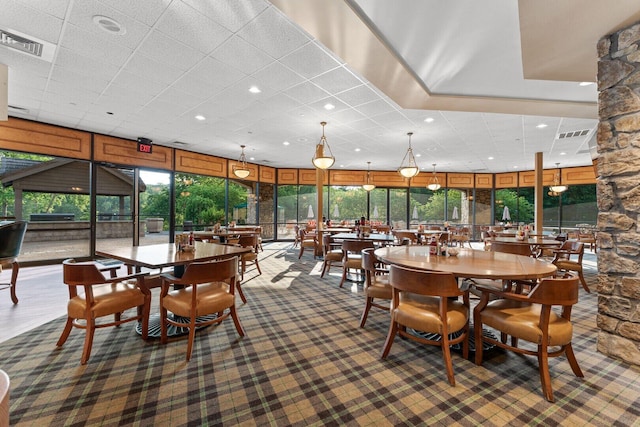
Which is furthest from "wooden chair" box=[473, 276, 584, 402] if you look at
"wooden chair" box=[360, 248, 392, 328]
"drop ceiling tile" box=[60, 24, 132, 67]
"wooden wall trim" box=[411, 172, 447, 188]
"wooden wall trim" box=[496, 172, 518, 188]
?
"wooden wall trim" box=[496, 172, 518, 188]

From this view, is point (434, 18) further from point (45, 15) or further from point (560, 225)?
point (560, 225)

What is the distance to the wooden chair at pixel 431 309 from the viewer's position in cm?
204

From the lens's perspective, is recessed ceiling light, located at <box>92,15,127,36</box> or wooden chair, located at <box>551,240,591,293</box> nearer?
recessed ceiling light, located at <box>92,15,127,36</box>

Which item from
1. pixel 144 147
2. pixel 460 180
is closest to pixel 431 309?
pixel 144 147

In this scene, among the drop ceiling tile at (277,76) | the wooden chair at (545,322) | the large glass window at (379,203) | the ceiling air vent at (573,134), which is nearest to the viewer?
the wooden chair at (545,322)

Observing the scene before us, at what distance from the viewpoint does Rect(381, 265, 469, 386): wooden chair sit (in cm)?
204

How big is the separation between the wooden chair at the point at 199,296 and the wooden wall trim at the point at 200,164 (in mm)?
6761

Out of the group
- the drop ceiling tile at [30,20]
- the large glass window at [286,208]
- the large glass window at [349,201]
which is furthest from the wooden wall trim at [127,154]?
the large glass window at [349,201]

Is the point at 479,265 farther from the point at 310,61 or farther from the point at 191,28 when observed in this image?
the point at 191,28

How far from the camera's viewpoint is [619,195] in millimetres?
2395

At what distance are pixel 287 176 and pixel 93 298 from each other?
943 cm

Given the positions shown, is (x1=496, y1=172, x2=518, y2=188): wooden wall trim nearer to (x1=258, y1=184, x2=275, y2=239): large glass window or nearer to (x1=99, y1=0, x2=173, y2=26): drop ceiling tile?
(x1=258, y1=184, x2=275, y2=239): large glass window

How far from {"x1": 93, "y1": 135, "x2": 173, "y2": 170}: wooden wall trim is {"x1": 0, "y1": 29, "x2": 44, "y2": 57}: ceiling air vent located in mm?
3894

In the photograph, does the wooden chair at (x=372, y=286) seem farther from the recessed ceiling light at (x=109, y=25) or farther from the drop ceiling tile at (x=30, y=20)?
the drop ceiling tile at (x=30, y=20)
